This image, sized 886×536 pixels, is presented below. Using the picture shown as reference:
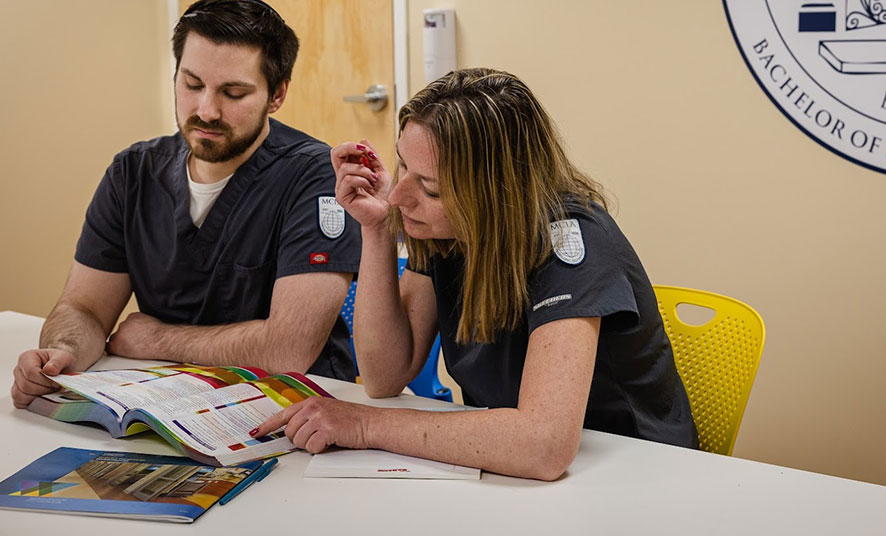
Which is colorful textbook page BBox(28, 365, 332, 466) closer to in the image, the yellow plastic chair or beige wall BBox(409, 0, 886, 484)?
the yellow plastic chair

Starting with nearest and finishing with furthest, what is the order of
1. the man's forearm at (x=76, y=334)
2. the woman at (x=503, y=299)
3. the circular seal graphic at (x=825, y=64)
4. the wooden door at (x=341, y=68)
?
the woman at (x=503, y=299) → the man's forearm at (x=76, y=334) → the circular seal graphic at (x=825, y=64) → the wooden door at (x=341, y=68)

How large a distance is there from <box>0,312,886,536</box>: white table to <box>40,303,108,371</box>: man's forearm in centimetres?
48

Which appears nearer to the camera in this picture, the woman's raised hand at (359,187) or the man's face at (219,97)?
the woman's raised hand at (359,187)

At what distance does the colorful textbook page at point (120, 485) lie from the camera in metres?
1.05

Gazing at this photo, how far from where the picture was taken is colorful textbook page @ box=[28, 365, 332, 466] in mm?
1230

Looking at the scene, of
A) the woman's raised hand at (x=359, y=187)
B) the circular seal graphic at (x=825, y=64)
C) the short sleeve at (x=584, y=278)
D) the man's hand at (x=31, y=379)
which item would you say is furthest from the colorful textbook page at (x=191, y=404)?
the circular seal graphic at (x=825, y=64)

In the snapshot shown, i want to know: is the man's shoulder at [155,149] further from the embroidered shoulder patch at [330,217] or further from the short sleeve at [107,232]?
the embroidered shoulder patch at [330,217]

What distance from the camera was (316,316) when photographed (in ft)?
5.77

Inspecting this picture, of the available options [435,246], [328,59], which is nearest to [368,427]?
[435,246]

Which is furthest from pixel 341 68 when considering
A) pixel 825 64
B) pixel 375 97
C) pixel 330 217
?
pixel 825 64

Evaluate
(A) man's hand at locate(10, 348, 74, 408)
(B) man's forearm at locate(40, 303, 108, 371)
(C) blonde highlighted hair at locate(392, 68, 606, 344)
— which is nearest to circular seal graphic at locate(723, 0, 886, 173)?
(C) blonde highlighted hair at locate(392, 68, 606, 344)

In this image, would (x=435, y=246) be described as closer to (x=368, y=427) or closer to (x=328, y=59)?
(x=368, y=427)

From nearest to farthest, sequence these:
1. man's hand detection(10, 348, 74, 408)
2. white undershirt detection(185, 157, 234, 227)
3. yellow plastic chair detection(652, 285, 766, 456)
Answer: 1. man's hand detection(10, 348, 74, 408)
2. yellow plastic chair detection(652, 285, 766, 456)
3. white undershirt detection(185, 157, 234, 227)

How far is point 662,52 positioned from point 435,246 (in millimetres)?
1537
